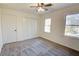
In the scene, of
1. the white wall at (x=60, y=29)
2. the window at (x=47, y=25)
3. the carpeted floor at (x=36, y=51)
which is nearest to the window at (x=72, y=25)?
the white wall at (x=60, y=29)

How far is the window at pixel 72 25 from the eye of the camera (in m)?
3.04

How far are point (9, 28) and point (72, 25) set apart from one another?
320cm

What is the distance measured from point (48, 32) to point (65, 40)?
1.62 meters

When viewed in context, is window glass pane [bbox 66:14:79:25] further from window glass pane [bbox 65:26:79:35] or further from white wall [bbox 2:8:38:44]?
Result: white wall [bbox 2:8:38:44]

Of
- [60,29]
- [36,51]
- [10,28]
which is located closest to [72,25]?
[60,29]

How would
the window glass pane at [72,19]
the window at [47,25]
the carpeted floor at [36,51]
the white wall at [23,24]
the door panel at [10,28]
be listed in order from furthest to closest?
the window at [47,25] < the door panel at [10,28] < the white wall at [23,24] < the window glass pane at [72,19] < the carpeted floor at [36,51]

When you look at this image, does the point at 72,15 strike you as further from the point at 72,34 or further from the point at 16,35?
the point at 16,35

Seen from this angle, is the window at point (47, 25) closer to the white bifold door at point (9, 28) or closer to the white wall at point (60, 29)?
the white wall at point (60, 29)

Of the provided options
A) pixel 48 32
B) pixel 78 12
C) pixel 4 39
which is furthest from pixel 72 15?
pixel 4 39

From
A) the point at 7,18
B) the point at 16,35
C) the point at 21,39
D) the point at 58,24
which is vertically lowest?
the point at 21,39

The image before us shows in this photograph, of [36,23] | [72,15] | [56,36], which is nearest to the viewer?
[72,15]

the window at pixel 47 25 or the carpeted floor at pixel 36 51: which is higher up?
the window at pixel 47 25

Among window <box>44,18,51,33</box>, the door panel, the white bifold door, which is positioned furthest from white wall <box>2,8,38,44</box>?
window <box>44,18,51,33</box>

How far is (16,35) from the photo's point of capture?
441cm
